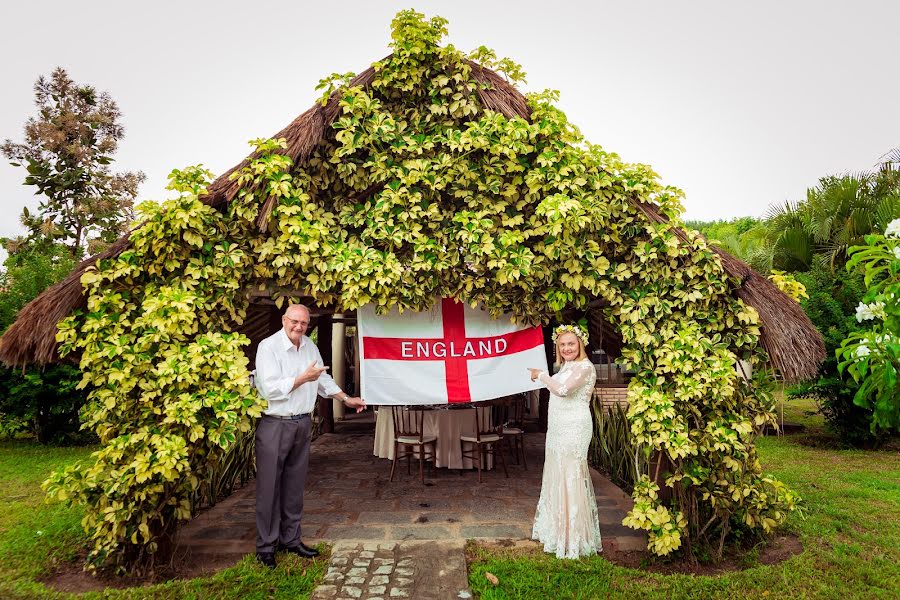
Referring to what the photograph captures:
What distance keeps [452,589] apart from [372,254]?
2.47 m

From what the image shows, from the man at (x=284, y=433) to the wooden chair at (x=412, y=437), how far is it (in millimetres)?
2232

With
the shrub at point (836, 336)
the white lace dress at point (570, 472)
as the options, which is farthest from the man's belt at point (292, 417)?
the shrub at point (836, 336)

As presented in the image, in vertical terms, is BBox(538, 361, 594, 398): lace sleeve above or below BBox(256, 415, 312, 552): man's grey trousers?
above

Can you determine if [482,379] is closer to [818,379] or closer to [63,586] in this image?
[63,586]

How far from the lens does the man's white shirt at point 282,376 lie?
3.83 m

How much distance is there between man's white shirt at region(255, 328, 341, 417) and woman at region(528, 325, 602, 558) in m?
1.91

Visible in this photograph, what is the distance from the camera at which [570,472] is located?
4055 millimetres

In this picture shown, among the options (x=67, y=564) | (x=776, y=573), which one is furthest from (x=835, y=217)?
(x=67, y=564)

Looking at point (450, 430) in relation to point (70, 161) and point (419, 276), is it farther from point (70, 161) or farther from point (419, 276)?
point (70, 161)

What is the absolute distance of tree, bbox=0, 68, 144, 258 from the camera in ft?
40.9

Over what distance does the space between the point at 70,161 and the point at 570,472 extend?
Answer: 47.0 ft

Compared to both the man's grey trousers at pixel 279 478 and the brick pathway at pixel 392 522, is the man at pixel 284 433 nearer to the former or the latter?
the man's grey trousers at pixel 279 478

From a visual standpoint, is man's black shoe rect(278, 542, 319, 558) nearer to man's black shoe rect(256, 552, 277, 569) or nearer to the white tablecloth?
man's black shoe rect(256, 552, 277, 569)

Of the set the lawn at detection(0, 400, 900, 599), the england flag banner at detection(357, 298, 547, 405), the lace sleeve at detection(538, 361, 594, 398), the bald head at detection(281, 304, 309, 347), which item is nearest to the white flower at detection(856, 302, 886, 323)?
the lace sleeve at detection(538, 361, 594, 398)
